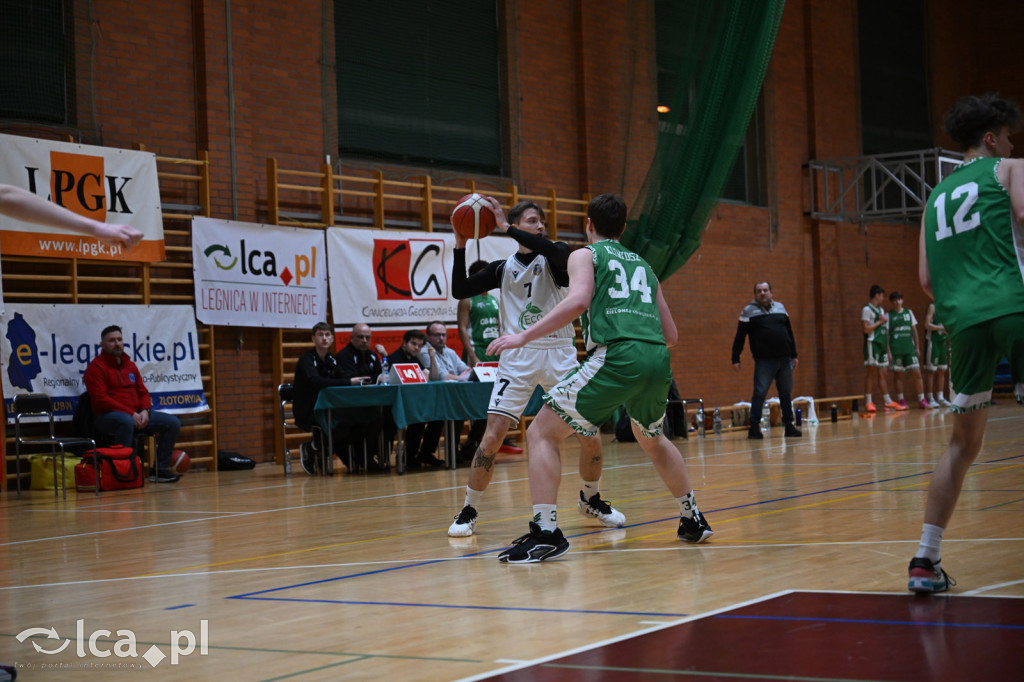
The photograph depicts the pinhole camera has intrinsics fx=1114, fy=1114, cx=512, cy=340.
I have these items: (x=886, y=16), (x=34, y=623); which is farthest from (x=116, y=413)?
(x=886, y=16)

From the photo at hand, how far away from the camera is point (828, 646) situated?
9.59 ft

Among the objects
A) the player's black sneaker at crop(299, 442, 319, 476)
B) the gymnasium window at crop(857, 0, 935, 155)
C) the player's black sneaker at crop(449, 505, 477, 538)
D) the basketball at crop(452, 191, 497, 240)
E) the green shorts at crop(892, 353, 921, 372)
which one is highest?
the gymnasium window at crop(857, 0, 935, 155)

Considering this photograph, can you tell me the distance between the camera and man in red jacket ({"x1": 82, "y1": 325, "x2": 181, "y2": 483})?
10383 millimetres

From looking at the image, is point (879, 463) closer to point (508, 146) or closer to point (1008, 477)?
point (1008, 477)

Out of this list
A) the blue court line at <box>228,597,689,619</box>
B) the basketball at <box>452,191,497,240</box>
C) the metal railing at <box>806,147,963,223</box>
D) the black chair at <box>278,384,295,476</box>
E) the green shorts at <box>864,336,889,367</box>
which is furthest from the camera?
the metal railing at <box>806,147,963,223</box>

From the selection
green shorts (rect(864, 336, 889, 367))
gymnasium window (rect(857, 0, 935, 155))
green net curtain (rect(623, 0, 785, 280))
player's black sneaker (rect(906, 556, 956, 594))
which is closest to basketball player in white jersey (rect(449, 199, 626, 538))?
player's black sneaker (rect(906, 556, 956, 594))

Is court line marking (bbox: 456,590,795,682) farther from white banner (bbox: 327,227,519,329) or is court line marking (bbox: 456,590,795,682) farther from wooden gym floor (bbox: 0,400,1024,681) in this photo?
white banner (bbox: 327,227,519,329)

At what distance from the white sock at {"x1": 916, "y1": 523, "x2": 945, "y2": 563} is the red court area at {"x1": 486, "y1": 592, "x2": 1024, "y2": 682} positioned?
16cm

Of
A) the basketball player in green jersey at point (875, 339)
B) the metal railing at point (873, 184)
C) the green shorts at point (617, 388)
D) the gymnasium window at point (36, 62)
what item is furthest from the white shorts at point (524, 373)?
the metal railing at point (873, 184)

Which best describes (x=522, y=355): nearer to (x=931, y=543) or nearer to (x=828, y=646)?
(x=931, y=543)

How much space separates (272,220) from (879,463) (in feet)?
24.0

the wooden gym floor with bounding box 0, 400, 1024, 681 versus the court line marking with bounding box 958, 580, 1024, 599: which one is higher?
the court line marking with bounding box 958, 580, 1024, 599

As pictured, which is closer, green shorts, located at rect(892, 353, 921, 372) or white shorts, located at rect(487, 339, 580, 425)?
white shorts, located at rect(487, 339, 580, 425)

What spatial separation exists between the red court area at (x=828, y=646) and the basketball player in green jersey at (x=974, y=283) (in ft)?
1.17
